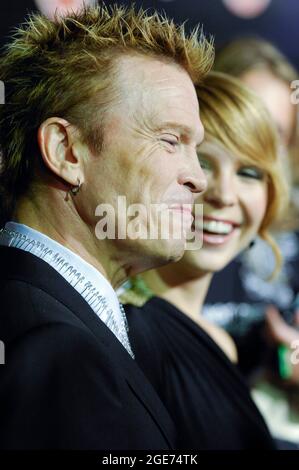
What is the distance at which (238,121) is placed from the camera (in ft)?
4.38

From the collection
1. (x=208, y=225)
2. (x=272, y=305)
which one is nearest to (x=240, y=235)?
(x=208, y=225)

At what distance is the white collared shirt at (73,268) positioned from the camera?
880 mm

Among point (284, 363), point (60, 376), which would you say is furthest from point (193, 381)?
point (284, 363)

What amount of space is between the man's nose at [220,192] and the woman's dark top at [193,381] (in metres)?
0.21

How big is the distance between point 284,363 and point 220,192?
671 mm

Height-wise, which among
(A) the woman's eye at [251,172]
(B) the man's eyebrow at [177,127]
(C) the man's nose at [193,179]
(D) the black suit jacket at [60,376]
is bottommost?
(D) the black suit jacket at [60,376]

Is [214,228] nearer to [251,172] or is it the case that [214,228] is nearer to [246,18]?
[251,172]

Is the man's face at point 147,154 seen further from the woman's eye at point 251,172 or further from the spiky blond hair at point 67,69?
the woman's eye at point 251,172

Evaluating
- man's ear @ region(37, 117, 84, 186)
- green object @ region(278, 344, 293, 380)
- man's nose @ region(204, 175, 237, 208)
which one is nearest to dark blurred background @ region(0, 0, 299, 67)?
man's nose @ region(204, 175, 237, 208)

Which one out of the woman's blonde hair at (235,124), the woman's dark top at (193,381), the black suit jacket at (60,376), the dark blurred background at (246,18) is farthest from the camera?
the dark blurred background at (246,18)

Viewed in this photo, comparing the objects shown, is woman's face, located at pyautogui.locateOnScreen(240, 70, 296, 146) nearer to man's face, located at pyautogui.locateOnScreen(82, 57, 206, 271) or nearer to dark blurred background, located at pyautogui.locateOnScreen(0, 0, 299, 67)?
dark blurred background, located at pyautogui.locateOnScreen(0, 0, 299, 67)

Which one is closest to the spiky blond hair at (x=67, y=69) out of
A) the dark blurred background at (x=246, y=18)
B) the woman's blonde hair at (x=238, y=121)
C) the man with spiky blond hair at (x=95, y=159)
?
the man with spiky blond hair at (x=95, y=159)

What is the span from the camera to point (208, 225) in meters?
1.38
